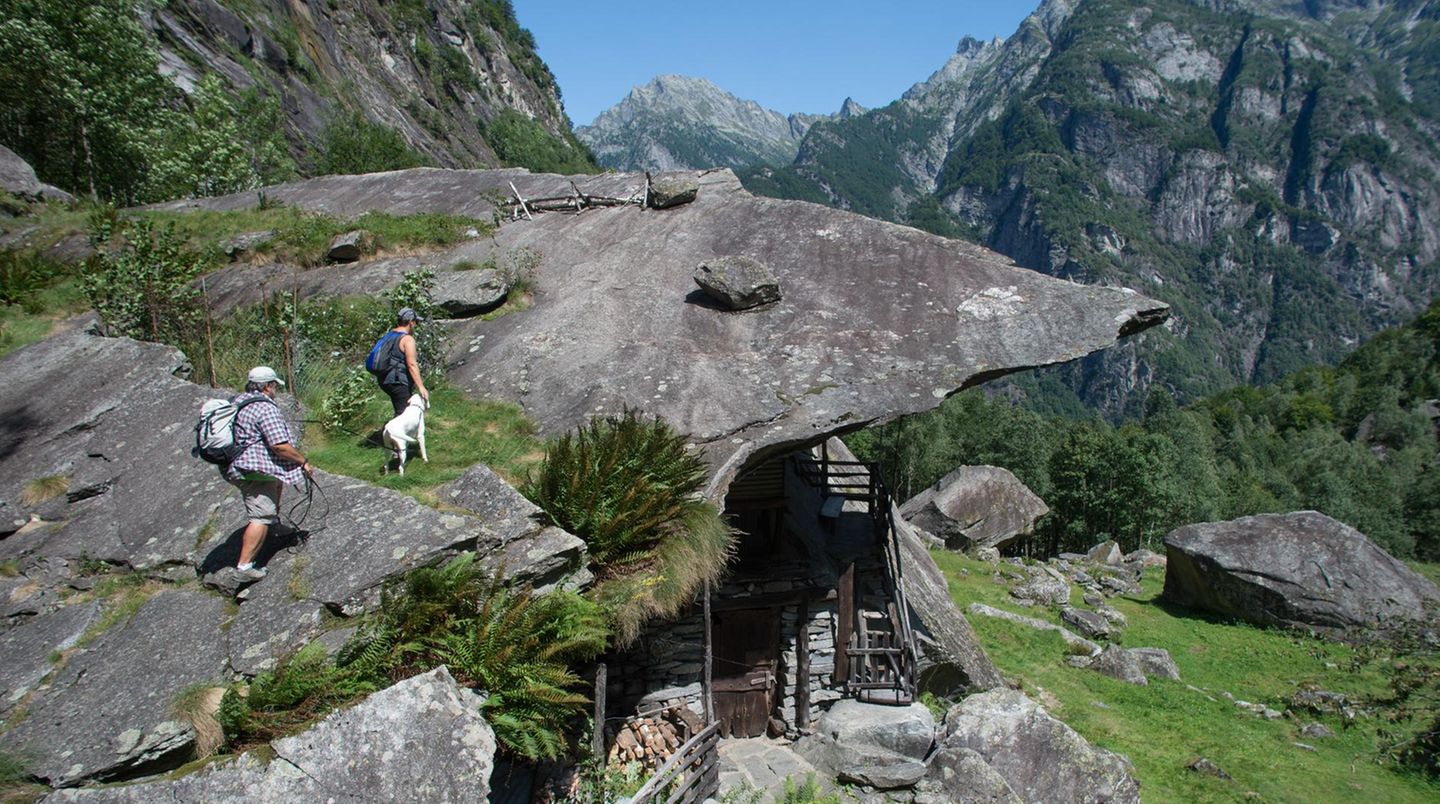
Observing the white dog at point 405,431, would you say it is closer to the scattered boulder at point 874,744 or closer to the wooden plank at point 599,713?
the wooden plank at point 599,713

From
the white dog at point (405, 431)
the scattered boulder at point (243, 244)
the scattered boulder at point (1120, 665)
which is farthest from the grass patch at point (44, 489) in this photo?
the scattered boulder at point (1120, 665)

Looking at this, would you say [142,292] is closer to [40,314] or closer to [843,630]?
[40,314]

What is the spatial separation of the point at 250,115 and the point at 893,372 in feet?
115

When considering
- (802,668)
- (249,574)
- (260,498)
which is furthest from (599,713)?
(802,668)

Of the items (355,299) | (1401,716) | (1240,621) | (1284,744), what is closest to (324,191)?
(355,299)

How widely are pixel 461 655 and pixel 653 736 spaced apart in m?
6.64

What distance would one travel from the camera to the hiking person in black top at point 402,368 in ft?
34.6

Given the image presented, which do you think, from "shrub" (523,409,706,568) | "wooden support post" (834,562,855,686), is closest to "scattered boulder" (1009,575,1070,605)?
"wooden support post" (834,562,855,686)

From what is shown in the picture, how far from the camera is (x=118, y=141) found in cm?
2664

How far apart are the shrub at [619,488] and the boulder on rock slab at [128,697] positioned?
3.93 m

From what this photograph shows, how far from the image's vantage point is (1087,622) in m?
28.0

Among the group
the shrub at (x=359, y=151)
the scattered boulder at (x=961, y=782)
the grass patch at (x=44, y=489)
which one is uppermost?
the shrub at (x=359, y=151)

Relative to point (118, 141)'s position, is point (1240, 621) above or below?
below

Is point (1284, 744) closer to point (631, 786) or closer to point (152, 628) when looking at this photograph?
point (631, 786)
